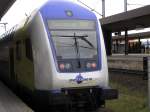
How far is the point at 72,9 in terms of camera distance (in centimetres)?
1301

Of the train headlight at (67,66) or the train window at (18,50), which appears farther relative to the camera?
the train window at (18,50)

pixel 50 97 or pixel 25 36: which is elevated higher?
pixel 25 36

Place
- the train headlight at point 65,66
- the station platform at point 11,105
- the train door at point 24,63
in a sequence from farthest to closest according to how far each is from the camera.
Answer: the train door at point 24,63, the train headlight at point 65,66, the station platform at point 11,105

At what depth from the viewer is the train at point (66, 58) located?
11773mm

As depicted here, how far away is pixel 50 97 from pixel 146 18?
29007 millimetres

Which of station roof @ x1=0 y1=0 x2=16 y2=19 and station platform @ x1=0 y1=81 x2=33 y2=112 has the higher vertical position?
station roof @ x1=0 y1=0 x2=16 y2=19

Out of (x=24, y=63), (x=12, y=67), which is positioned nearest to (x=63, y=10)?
(x=24, y=63)

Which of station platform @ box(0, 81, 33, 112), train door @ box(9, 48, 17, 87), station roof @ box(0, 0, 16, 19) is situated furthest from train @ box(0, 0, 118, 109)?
station roof @ box(0, 0, 16, 19)

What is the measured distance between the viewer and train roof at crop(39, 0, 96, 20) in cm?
1260

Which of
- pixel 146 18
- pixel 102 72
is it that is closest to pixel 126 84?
pixel 102 72

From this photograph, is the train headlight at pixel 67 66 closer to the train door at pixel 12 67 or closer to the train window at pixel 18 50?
the train window at pixel 18 50

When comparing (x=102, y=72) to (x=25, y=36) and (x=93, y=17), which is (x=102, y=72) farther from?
(x=25, y=36)

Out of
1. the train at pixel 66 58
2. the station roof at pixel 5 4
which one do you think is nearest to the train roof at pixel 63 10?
the train at pixel 66 58

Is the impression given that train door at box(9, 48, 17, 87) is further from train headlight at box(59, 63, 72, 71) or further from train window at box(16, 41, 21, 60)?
train headlight at box(59, 63, 72, 71)
